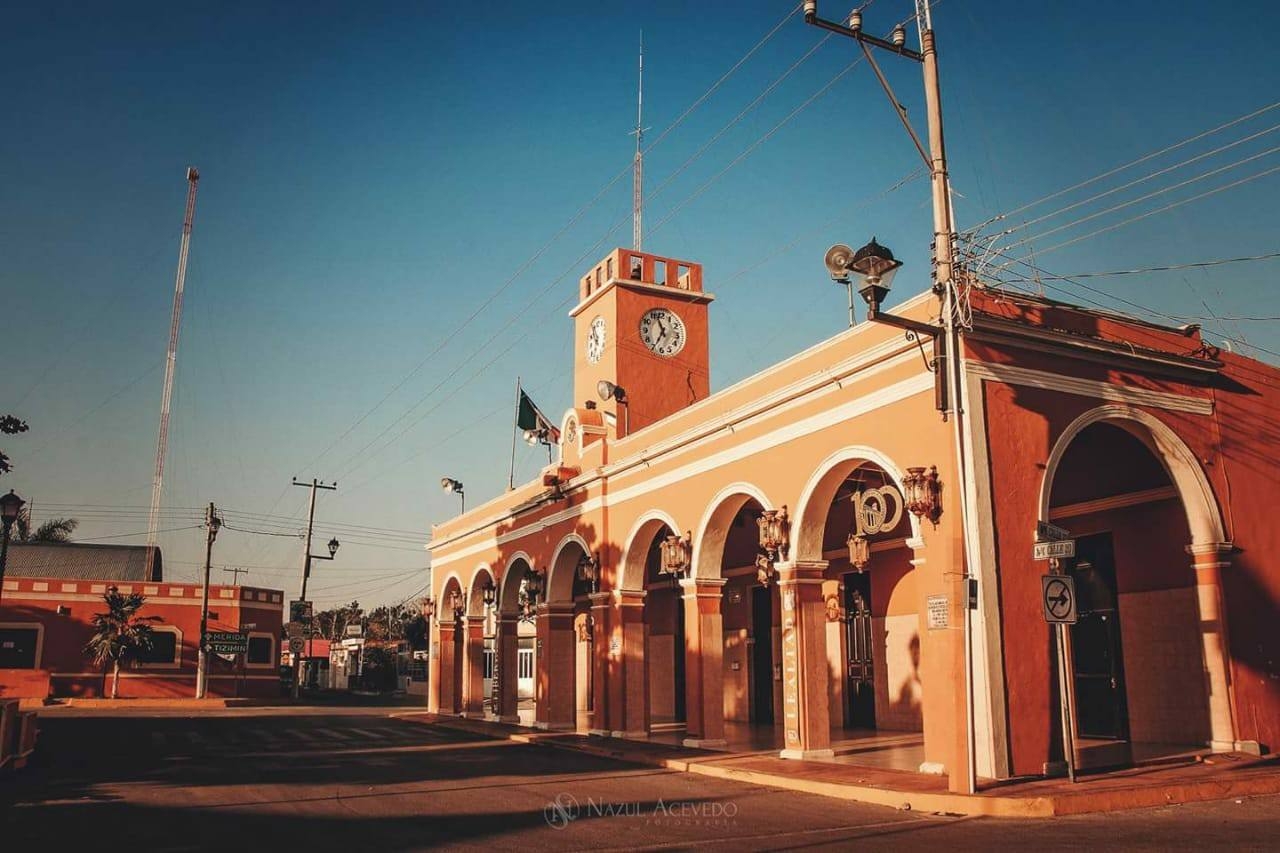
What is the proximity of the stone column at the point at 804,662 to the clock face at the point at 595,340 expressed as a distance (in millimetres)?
Result: 12699

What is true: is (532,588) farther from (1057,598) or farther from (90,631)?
(90,631)

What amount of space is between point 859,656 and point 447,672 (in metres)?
15.7

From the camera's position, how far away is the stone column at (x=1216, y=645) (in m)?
14.1

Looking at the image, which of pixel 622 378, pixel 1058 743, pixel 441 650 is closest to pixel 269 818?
pixel 1058 743

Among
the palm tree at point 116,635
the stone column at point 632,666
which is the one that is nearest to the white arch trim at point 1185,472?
the stone column at point 632,666

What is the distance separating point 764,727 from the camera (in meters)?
22.4

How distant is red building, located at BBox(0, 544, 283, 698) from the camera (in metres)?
41.2

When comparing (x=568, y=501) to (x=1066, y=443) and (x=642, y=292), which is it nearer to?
(x=642, y=292)

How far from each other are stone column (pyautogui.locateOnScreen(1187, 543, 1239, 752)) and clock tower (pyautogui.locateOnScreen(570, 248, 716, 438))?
14.2m

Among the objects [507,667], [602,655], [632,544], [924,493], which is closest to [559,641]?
[602,655]

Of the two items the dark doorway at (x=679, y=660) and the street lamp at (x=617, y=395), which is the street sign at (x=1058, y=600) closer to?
the street lamp at (x=617, y=395)

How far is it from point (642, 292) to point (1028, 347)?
1521 cm

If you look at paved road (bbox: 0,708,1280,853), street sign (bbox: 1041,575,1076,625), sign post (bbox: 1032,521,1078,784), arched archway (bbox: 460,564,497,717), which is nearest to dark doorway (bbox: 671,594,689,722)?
arched archway (bbox: 460,564,497,717)

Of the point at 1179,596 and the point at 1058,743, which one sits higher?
the point at 1179,596
